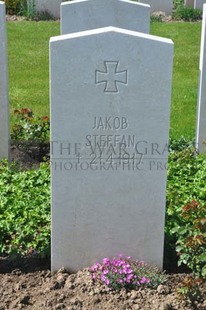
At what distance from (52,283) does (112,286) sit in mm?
428

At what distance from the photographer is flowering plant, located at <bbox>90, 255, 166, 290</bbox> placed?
4.46 metres

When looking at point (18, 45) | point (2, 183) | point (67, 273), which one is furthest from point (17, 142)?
point (18, 45)

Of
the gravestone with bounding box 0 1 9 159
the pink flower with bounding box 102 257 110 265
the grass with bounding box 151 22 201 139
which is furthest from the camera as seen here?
the grass with bounding box 151 22 201 139

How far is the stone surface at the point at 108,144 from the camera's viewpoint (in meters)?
4.32

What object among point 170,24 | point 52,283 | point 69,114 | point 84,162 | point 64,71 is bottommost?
point 52,283

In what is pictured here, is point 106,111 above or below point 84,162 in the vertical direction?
above

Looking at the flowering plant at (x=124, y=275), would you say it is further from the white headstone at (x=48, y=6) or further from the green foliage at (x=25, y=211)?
the white headstone at (x=48, y=6)

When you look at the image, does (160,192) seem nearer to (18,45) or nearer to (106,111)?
(106,111)

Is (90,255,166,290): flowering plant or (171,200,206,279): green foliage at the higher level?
(171,200,206,279): green foliage

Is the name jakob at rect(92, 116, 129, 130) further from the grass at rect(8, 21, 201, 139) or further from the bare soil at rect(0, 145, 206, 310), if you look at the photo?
the grass at rect(8, 21, 201, 139)

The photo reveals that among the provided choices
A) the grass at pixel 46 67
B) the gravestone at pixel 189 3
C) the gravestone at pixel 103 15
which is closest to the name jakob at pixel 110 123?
the gravestone at pixel 103 15

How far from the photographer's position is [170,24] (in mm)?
14367

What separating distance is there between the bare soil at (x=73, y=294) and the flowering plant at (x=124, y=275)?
0.05 m

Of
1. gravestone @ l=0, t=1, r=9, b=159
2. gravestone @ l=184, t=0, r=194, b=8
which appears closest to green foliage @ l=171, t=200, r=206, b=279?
gravestone @ l=0, t=1, r=9, b=159
